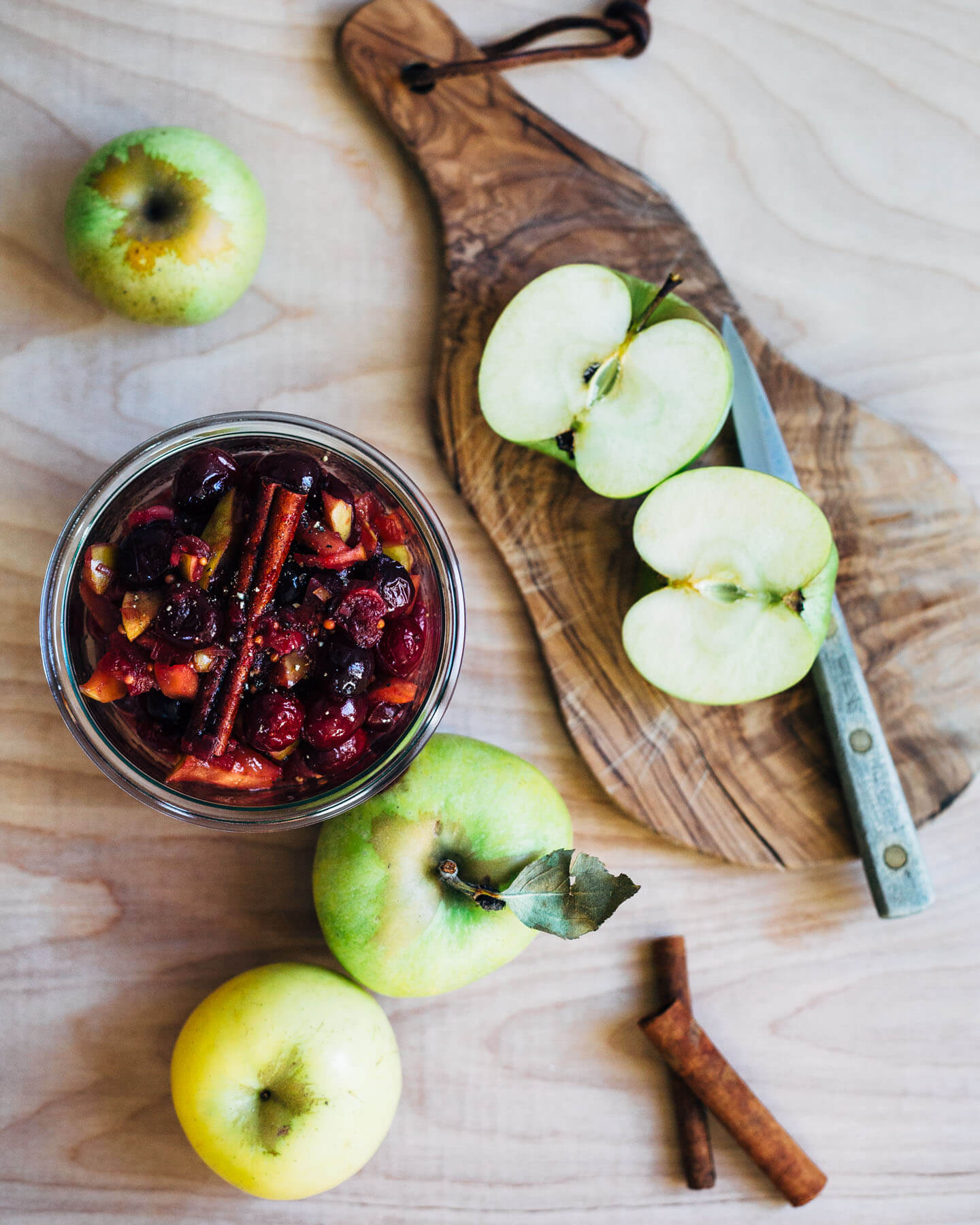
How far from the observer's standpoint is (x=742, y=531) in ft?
3.62

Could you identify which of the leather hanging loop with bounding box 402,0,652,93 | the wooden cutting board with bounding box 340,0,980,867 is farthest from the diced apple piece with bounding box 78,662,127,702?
the leather hanging loop with bounding box 402,0,652,93

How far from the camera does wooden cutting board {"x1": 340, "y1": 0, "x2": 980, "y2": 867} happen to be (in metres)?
1.19

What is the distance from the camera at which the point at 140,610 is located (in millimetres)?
882

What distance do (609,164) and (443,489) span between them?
19.7 inches

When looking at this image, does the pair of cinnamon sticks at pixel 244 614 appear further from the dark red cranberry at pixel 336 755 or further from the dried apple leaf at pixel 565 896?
the dried apple leaf at pixel 565 896

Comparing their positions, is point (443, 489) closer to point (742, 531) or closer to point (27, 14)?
point (742, 531)

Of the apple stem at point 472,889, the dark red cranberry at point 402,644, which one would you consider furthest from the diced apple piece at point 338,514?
the apple stem at point 472,889

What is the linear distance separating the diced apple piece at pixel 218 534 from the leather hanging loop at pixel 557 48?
66 cm

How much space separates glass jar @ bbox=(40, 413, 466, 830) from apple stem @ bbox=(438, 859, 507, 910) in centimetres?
12

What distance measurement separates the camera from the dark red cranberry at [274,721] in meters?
0.87

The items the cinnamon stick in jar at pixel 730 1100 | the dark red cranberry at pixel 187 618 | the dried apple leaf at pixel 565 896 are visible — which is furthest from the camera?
the cinnamon stick in jar at pixel 730 1100

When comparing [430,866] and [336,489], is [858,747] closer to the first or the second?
[430,866]

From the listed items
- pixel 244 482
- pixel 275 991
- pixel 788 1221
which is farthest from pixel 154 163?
pixel 788 1221

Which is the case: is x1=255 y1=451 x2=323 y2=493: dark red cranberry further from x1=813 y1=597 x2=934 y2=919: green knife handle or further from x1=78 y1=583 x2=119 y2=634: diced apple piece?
x1=813 y1=597 x2=934 y2=919: green knife handle
